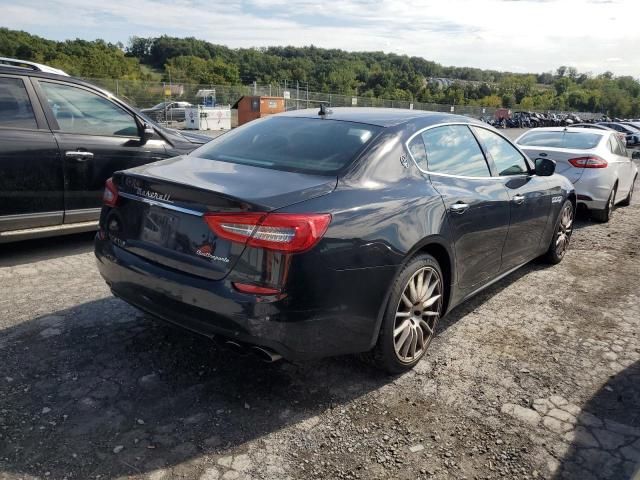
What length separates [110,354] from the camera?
11.1 feet

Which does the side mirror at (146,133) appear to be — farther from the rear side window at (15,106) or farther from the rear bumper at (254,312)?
the rear bumper at (254,312)

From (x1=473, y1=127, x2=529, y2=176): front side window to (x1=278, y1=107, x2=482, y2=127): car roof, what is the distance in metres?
0.26

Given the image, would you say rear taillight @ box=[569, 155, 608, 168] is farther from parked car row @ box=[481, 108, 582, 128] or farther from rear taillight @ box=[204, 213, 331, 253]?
parked car row @ box=[481, 108, 582, 128]

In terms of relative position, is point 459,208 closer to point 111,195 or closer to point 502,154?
point 502,154

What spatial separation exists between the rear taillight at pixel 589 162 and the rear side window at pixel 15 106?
704cm

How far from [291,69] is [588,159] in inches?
4215

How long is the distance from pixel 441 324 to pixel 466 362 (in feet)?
2.05

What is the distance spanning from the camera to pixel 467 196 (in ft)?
12.2

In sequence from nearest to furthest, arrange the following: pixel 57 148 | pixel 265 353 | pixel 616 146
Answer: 1. pixel 265 353
2. pixel 57 148
3. pixel 616 146

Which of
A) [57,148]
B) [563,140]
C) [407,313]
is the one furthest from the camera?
[563,140]

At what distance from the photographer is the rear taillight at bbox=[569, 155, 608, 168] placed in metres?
7.91

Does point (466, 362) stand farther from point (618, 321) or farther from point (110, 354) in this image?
point (110, 354)

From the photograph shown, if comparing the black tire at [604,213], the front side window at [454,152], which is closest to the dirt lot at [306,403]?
the front side window at [454,152]

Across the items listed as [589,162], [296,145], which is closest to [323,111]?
[296,145]
